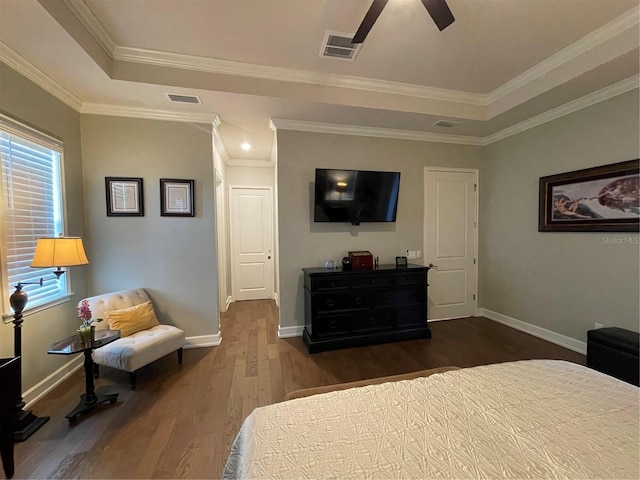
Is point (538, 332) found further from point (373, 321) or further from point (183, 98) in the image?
point (183, 98)

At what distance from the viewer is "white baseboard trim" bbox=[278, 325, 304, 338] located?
3463 mm

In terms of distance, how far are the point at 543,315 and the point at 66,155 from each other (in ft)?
18.7

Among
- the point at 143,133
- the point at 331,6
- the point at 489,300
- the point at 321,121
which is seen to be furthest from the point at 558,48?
the point at 143,133

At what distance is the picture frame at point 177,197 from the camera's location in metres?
3.04

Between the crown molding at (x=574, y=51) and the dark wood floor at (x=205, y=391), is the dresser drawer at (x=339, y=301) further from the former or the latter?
the crown molding at (x=574, y=51)

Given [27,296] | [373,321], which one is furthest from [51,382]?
[373,321]

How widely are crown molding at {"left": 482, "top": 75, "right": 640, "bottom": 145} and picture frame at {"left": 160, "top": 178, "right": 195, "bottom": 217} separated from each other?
425 cm

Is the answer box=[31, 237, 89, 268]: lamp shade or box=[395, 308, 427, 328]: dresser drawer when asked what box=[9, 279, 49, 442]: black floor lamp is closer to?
box=[31, 237, 89, 268]: lamp shade

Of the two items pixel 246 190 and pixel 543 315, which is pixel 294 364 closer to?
pixel 543 315

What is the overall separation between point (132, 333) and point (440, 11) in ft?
11.8

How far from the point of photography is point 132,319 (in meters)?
2.61

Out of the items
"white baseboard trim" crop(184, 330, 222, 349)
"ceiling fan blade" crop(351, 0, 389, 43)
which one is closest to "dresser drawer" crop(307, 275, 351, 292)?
"white baseboard trim" crop(184, 330, 222, 349)

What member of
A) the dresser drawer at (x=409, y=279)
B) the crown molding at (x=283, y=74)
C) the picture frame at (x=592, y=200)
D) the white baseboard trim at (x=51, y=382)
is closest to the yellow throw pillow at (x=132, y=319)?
the white baseboard trim at (x=51, y=382)

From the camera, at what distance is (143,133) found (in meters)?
2.98
